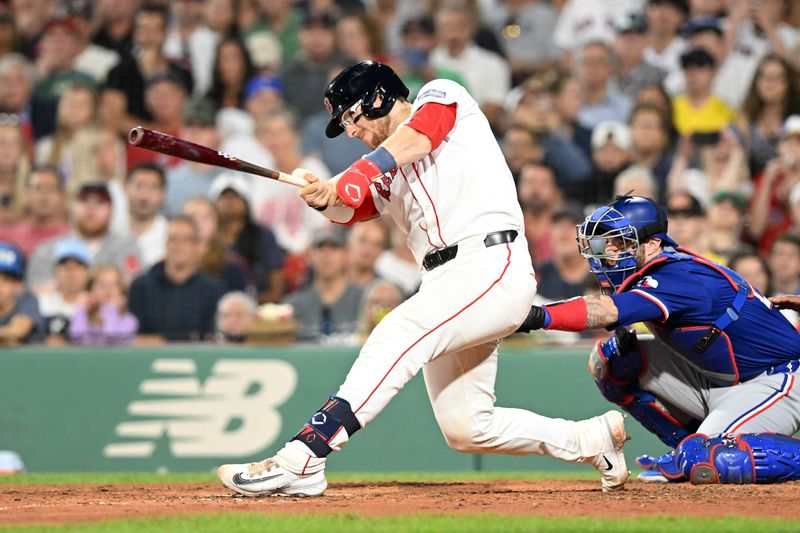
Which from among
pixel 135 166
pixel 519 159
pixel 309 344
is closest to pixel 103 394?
pixel 309 344

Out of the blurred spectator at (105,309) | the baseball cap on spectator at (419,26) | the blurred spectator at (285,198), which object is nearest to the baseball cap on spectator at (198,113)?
the blurred spectator at (285,198)

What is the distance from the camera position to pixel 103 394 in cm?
825

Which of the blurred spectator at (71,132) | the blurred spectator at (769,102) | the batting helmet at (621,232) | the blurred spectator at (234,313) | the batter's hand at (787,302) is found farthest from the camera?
the blurred spectator at (71,132)

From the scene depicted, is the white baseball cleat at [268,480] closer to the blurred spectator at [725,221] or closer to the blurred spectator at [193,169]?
the blurred spectator at [725,221]

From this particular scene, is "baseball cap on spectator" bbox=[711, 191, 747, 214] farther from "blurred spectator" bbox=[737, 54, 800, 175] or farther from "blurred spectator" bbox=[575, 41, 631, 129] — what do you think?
"blurred spectator" bbox=[575, 41, 631, 129]

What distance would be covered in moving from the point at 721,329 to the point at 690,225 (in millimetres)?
3421

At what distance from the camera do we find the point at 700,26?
10664mm

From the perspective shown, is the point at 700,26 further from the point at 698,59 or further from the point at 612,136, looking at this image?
the point at 612,136

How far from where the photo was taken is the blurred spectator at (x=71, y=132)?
437 inches

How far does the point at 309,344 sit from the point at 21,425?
215 cm

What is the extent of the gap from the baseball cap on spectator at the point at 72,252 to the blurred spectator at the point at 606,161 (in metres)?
4.27

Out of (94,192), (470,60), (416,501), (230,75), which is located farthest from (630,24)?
(416,501)

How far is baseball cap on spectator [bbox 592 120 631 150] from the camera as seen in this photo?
33.2 ft

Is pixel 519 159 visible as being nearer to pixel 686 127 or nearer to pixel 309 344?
pixel 686 127
